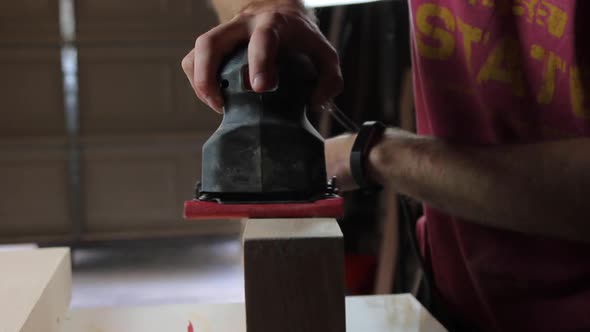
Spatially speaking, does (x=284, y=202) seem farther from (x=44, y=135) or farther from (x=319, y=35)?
(x=44, y=135)

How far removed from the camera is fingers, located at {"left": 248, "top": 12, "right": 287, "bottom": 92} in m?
→ 0.51

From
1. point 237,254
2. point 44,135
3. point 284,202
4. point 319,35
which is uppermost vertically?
point 319,35

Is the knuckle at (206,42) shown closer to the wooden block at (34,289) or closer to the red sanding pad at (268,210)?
the red sanding pad at (268,210)

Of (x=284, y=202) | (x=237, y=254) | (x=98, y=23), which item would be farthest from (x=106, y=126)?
(x=284, y=202)

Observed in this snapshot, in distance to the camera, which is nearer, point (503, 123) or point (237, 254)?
point (503, 123)

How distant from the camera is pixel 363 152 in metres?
0.76

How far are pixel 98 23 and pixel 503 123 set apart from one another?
3064mm

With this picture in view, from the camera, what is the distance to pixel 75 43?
3420 millimetres

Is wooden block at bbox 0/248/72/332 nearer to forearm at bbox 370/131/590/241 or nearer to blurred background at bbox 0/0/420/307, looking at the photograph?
forearm at bbox 370/131/590/241

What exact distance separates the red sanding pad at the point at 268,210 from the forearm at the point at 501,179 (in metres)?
0.26

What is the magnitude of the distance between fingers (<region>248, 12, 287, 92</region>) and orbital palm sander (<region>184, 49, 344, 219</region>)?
12mm

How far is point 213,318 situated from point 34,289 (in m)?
0.20

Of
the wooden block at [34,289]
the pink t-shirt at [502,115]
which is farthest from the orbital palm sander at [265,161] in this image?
the pink t-shirt at [502,115]

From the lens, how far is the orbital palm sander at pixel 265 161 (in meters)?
0.47
